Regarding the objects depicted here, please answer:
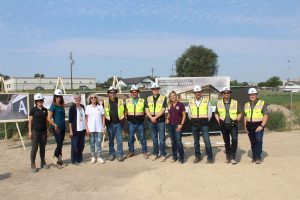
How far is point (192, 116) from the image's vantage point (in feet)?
30.6

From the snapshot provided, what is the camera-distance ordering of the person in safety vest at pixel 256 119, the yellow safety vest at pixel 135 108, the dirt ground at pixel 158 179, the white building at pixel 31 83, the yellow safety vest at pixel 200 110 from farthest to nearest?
the white building at pixel 31 83 < the yellow safety vest at pixel 135 108 < the yellow safety vest at pixel 200 110 < the person in safety vest at pixel 256 119 < the dirt ground at pixel 158 179

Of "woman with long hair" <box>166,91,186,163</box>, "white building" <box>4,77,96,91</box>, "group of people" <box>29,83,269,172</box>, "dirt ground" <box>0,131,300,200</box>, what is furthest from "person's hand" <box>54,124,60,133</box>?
"white building" <box>4,77,96,91</box>

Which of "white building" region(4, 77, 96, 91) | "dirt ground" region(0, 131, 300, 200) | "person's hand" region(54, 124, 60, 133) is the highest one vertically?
"white building" region(4, 77, 96, 91)

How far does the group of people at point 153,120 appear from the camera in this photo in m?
9.13

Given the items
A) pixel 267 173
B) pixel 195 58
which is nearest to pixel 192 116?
pixel 267 173

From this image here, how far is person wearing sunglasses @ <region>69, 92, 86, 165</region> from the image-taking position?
9531 mm

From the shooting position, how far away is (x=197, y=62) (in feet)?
198

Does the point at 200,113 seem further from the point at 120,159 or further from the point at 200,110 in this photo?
the point at 120,159

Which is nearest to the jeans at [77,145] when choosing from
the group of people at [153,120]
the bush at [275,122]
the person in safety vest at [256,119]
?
the group of people at [153,120]

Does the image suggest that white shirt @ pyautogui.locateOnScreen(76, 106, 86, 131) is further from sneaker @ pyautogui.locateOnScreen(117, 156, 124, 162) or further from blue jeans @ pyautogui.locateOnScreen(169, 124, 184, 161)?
blue jeans @ pyautogui.locateOnScreen(169, 124, 184, 161)

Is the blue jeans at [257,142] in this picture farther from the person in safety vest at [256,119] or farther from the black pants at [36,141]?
the black pants at [36,141]

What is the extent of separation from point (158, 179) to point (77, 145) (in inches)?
110

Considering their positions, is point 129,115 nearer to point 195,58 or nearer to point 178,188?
point 178,188

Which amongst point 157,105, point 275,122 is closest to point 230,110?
point 157,105
